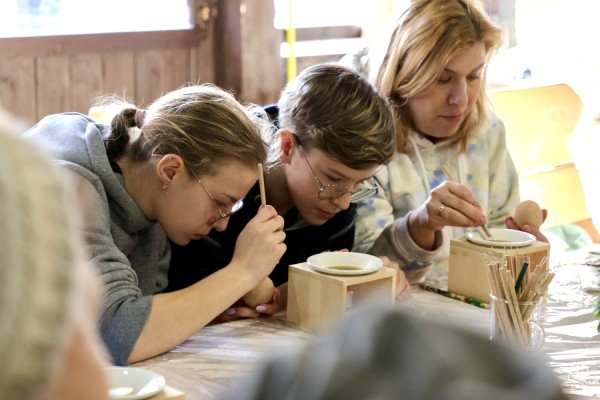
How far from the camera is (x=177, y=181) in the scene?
1.72m

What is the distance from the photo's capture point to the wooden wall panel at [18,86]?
3.84m

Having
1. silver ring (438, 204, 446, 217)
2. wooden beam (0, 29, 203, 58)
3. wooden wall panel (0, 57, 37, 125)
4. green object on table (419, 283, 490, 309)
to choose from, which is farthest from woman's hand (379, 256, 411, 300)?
wooden beam (0, 29, 203, 58)

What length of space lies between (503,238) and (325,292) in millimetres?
536

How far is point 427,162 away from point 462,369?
2181 millimetres

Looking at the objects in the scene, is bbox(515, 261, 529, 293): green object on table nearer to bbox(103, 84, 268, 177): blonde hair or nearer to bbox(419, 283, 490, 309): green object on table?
bbox(419, 283, 490, 309): green object on table

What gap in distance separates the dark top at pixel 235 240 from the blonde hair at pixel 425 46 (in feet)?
1.25

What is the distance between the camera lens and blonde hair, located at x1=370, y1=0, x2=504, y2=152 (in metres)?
2.31

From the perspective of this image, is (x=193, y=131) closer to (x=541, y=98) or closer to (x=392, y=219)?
(x=392, y=219)

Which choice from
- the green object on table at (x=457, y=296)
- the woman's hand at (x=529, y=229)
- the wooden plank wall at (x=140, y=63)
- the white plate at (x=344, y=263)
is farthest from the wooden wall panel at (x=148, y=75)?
the white plate at (x=344, y=263)

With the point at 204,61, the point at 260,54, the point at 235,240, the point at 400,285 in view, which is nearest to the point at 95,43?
the point at 204,61

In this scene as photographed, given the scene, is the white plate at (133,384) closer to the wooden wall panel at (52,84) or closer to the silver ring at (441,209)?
the silver ring at (441,209)

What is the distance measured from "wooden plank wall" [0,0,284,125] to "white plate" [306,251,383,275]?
2477 millimetres

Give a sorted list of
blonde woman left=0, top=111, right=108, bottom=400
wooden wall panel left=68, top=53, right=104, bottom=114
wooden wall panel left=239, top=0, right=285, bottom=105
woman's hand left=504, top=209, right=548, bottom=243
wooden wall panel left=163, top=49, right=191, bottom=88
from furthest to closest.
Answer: wooden wall panel left=163, top=49, right=191, bottom=88, wooden wall panel left=239, top=0, right=285, bottom=105, wooden wall panel left=68, top=53, right=104, bottom=114, woman's hand left=504, top=209, right=548, bottom=243, blonde woman left=0, top=111, right=108, bottom=400

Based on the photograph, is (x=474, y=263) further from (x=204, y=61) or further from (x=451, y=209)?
(x=204, y=61)
